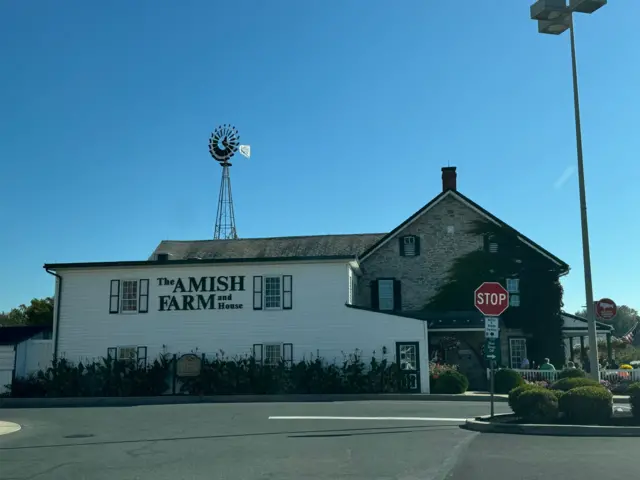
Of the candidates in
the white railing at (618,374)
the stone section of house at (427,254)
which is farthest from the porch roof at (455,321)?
the white railing at (618,374)

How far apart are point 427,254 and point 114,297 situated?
1528 centimetres

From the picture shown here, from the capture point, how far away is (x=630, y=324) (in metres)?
97.8

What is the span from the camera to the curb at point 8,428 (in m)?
15.4

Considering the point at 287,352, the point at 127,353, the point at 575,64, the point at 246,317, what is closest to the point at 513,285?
the point at 287,352

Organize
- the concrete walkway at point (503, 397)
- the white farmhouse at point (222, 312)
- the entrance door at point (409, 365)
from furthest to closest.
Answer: the white farmhouse at point (222, 312)
the entrance door at point (409, 365)
the concrete walkway at point (503, 397)

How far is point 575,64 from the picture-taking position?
17.8 m

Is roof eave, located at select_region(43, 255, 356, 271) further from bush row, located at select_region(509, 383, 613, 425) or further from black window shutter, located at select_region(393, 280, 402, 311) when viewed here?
bush row, located at select_region(509, 383, 613, 425)

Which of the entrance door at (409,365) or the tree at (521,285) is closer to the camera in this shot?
the entrance door at (409,365)

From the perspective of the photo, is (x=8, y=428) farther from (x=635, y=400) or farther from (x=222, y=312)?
(x=635, y=400)

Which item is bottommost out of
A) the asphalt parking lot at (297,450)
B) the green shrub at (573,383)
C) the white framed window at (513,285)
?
the asphalt parking lot at (297,450)

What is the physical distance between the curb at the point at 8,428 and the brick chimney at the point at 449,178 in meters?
24.4

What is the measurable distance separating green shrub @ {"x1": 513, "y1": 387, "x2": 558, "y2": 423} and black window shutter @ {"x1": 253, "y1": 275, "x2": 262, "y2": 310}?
15.7 m

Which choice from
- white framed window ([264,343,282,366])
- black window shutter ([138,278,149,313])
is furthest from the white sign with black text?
black window shutter ([138,278,149,313])

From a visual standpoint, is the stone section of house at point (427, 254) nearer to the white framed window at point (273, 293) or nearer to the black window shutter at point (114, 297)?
the white framed window at point (273, 293)
